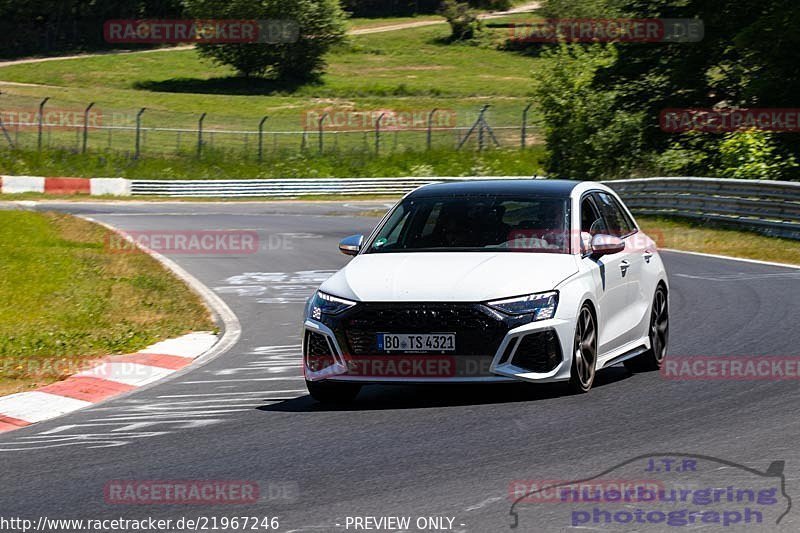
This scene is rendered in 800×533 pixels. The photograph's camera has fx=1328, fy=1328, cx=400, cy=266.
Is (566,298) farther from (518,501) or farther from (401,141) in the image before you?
(401,141)

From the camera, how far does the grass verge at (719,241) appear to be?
74.3 feet

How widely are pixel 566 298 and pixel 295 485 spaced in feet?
9.59

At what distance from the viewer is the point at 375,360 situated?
29.1 ft

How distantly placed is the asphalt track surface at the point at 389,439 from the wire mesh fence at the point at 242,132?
118 ft

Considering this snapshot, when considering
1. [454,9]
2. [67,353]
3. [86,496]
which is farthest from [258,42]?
[86,496]

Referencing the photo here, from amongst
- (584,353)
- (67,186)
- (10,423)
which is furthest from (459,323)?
(67,186)

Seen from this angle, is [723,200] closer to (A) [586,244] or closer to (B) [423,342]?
(A) [586,244]

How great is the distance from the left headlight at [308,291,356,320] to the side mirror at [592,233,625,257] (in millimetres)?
1979

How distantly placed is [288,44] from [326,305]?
276 ft

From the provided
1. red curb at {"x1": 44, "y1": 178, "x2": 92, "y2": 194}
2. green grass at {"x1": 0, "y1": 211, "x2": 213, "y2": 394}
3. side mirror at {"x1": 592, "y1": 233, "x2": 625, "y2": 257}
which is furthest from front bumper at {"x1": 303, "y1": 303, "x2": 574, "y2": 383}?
red curb at {"x1": 44, "y1": 178, "x2": 92, "y2": 194}

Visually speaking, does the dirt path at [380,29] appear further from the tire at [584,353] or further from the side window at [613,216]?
the tire at [584,353]

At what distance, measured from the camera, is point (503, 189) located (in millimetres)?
10273

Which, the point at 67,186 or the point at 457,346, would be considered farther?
the point at 67,186

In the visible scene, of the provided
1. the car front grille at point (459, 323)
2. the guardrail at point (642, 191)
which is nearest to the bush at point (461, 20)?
the guardrail at point (642, 191)
